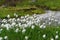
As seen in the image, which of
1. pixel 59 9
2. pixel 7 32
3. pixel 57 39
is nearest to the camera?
pixel 57 39

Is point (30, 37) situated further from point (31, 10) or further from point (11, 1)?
point (11, 1)

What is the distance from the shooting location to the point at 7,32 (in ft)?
39.2

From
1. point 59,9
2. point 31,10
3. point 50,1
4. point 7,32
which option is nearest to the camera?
point 7,32

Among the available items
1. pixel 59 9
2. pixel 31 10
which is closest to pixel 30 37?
pixel 31 10

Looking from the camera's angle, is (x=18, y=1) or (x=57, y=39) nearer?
(x=57, y=39)

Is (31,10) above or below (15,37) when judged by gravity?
below

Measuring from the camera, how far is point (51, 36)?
442 inches

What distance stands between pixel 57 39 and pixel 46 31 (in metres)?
1.45

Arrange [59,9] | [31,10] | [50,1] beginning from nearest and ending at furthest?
1. [31,10]
2. [59,9]
3. [50,1]

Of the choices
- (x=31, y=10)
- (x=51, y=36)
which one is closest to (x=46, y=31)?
(x=51, y=36)

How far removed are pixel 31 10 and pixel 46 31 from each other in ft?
62.2

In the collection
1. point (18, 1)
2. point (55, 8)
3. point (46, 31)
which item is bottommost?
point (18, 1)

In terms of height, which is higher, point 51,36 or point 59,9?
point 51,36

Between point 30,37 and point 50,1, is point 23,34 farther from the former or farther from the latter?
point 50,1
